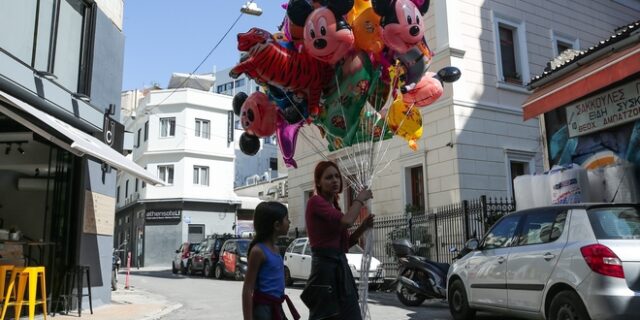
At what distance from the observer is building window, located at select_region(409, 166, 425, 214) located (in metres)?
17.7

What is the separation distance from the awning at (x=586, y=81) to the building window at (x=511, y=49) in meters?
7.41

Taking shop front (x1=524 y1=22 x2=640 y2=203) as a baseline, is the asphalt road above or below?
below

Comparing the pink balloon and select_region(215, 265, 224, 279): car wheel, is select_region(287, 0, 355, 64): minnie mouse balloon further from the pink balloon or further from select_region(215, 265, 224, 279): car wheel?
select_region(215, 265, 224, 279): car wheel

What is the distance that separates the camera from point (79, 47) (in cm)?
1050

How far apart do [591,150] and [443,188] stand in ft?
20.2

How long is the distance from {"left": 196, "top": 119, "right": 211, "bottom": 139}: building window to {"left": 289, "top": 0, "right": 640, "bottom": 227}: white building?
22.0 metres

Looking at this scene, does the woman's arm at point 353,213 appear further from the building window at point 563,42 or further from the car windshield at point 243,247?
the building window at point 563,42

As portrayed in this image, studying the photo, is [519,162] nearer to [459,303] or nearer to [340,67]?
[459,303]

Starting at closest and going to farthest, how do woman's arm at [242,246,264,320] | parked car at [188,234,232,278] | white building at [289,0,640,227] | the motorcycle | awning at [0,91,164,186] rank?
1. woman's arm at [242,246,264,320]
2. awning at [0,91,164,186]
3. the motorcycle
4. white building at [289,0,640,227]
5. parked car at [188,234,232,278]

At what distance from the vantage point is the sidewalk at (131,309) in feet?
31.5

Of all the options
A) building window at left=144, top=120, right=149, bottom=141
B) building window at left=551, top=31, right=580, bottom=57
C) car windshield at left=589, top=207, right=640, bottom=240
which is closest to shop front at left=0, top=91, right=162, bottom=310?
car windshield at left=589, top=207, right=640, bottom=240

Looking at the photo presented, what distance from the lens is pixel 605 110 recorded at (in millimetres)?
10234

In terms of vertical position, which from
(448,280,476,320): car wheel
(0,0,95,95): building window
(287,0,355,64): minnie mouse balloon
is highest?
(0,0,95,95): building window

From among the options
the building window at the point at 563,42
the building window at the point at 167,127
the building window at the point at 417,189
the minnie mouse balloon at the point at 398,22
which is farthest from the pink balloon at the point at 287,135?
the building window at the point at 167,127
